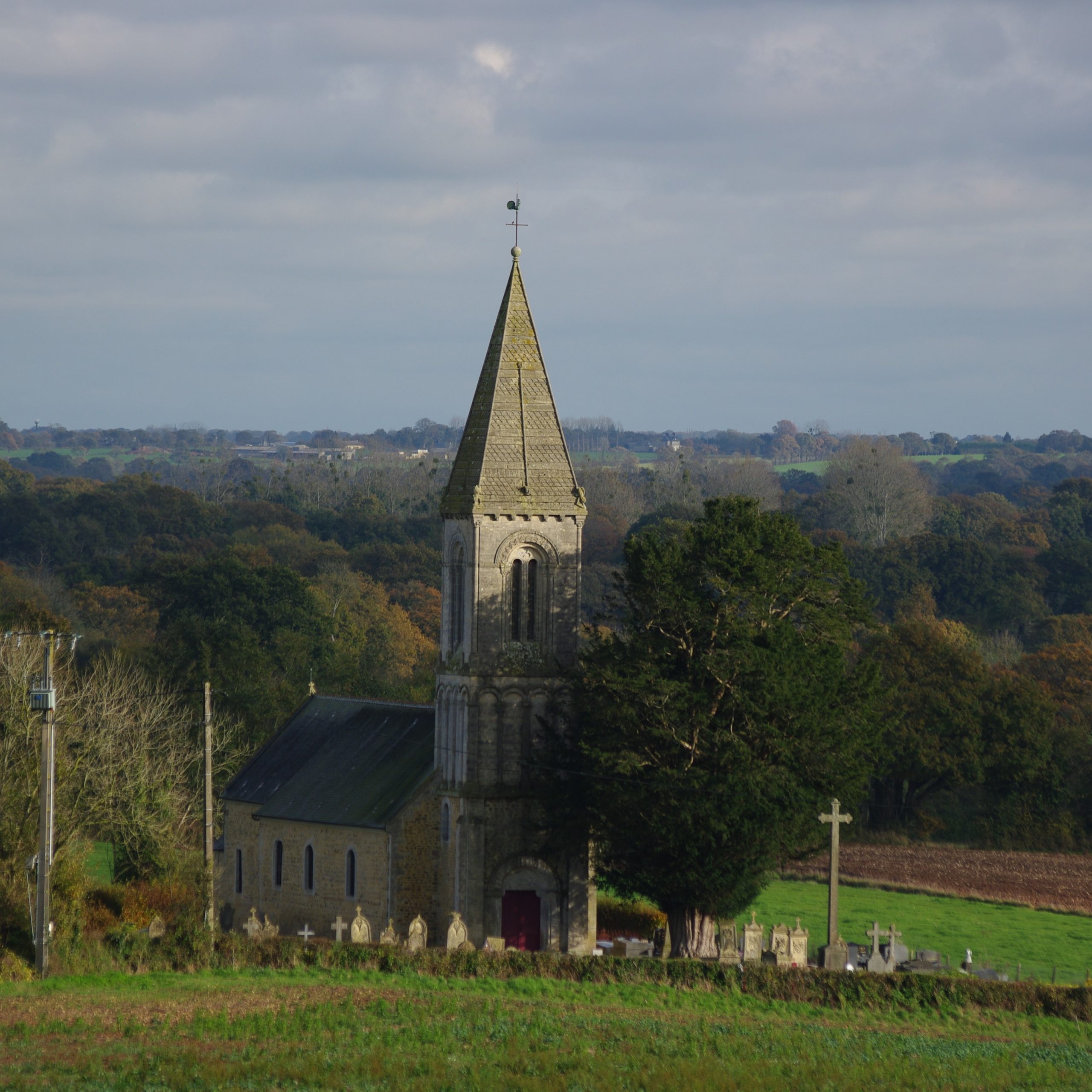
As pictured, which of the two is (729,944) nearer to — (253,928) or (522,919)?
(522,919)

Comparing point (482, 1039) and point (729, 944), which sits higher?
point (482, 1039)

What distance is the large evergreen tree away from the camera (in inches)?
1631

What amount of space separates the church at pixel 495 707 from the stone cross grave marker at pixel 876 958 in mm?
6804

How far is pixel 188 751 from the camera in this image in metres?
64.8

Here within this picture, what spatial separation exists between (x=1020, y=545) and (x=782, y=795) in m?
102

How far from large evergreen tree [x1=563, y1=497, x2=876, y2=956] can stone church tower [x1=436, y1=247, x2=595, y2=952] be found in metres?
1.48

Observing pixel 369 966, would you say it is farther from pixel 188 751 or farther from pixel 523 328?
pixel 188 751

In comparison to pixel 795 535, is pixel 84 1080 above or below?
below

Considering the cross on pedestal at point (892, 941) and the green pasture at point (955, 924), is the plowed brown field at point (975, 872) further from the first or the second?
the cross on pedestal at point (892, 941)

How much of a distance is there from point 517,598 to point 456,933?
8.25 m

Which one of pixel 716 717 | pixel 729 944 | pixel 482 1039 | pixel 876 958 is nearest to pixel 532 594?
pixel 716 717

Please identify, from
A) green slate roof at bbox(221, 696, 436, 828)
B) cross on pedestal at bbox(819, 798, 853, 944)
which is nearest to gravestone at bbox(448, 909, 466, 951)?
green slate roof at bbox(221, 696, 436, 828)

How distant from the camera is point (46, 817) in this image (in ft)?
116

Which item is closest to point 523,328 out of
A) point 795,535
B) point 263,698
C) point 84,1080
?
point 795,535
